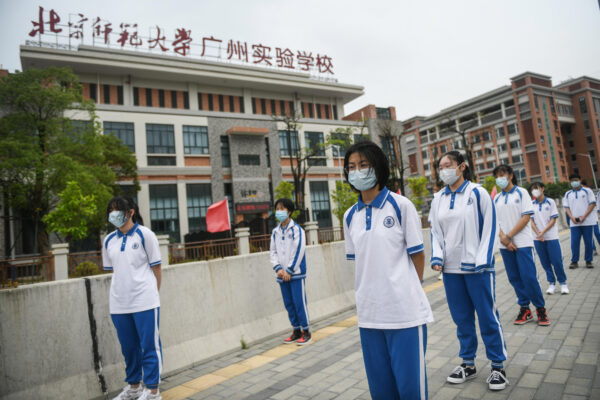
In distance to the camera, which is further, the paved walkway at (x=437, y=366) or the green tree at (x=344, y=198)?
the green tree at (x=344, y=198)

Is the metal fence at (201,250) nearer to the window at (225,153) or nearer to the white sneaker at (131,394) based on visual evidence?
the white sneaker at (131,394)

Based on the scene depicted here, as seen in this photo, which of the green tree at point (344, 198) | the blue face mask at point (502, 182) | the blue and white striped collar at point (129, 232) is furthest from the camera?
the green tree at point (344, 198)

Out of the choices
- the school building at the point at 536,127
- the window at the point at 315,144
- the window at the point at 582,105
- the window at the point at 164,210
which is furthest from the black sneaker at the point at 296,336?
the window at the point at 582,105

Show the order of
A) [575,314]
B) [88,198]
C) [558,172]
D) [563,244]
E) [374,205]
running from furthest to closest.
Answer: [558,172], [88,198], [563,244], [575,314], [374,205]

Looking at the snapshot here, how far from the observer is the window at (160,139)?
94.1ft

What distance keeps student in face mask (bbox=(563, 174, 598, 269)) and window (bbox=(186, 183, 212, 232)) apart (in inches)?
992

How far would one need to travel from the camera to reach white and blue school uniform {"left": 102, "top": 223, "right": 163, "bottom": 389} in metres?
3.72

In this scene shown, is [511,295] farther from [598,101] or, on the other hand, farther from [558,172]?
[598,101]

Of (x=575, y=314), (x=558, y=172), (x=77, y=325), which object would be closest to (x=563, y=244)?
(x=575, y=314)

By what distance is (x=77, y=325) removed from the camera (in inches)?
159

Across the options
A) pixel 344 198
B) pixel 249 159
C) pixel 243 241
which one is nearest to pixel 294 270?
pixel 243 241

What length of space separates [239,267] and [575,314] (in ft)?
16.5

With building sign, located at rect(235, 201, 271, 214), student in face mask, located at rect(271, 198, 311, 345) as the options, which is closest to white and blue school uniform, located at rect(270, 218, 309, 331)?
student in face mask, located at rect(271, 198, 311, 345)

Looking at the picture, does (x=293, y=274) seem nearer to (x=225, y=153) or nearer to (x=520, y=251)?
(x=520, y=251)
